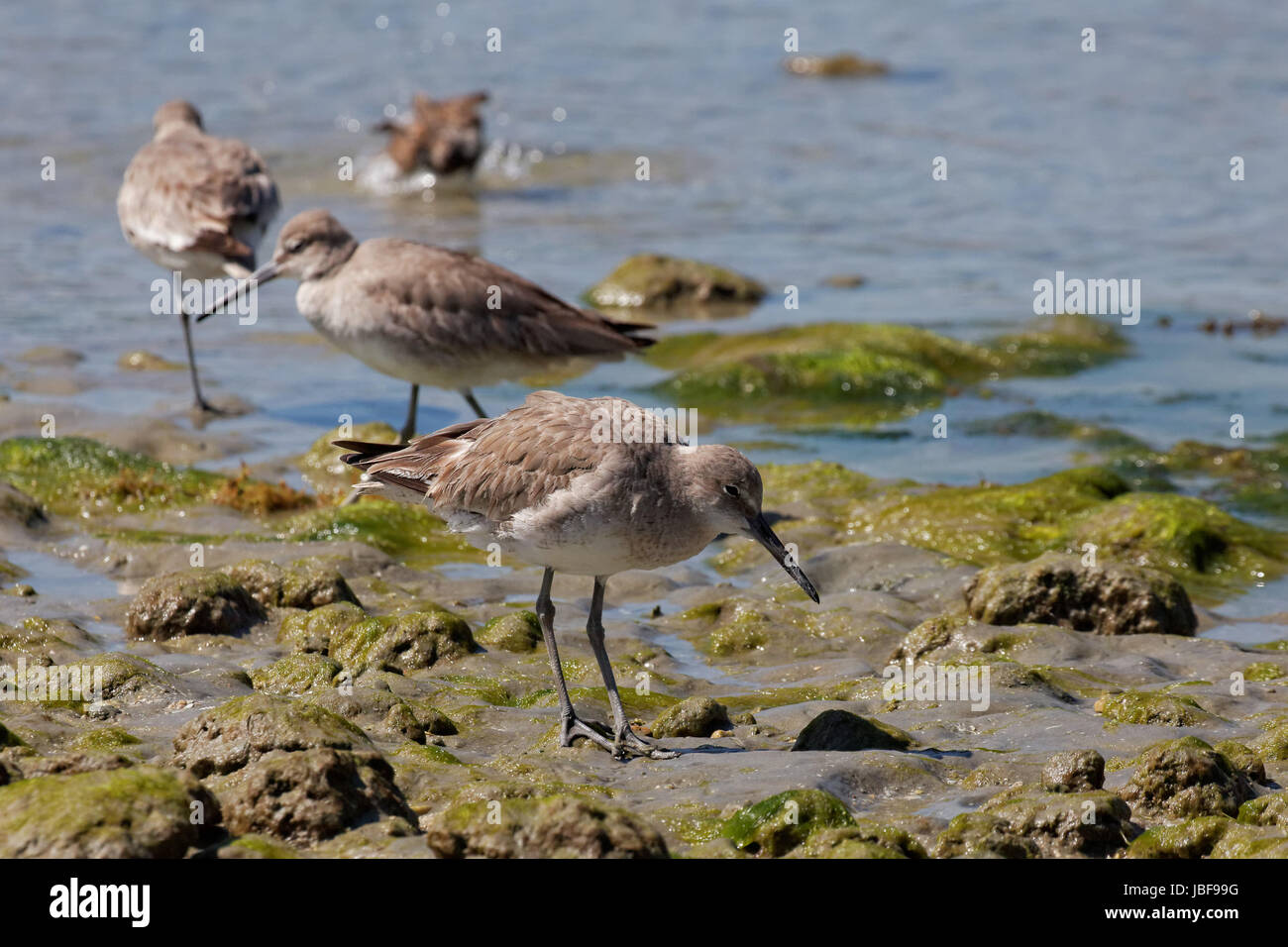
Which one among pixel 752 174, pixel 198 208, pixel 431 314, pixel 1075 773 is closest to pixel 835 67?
pixel 752 174

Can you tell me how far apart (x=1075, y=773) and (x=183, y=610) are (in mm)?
4191

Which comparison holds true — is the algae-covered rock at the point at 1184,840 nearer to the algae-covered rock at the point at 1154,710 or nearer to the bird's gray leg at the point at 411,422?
the algae-covered rock at the point at 1154,710

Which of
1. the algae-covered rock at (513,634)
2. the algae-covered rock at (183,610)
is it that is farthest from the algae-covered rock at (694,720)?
the algae-covered rock at (183,610)

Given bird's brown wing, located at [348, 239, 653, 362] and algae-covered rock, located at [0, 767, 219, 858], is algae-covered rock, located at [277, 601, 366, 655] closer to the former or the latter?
algae-covered rock, located at [0, 767, 219, 858]

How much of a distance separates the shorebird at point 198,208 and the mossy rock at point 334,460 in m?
1.51

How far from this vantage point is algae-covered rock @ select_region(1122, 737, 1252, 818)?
5.42 meters

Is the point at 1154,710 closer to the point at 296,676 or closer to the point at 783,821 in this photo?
the point at 783,821

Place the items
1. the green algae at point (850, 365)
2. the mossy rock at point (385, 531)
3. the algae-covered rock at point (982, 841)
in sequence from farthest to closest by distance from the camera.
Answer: the green algae at point (850, 365)
the mossy rock at point (385, 531)
the algae-covered rock at point (982, 841)

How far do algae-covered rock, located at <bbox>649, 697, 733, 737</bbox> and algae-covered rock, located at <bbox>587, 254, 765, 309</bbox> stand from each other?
9039mm

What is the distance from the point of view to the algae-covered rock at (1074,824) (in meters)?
5.17

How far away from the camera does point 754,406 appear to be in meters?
12.6

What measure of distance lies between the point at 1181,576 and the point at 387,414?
5.96m

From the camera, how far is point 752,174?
67.9ft
